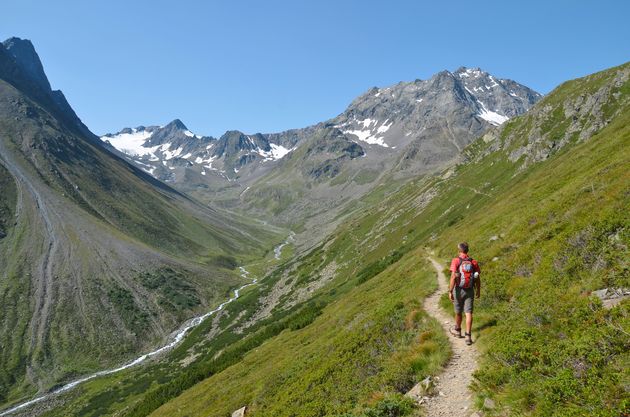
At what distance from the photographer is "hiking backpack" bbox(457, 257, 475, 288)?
15289 millimetres

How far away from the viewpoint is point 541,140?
270 feet

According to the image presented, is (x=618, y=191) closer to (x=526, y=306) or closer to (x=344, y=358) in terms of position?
(x=526, y=306)

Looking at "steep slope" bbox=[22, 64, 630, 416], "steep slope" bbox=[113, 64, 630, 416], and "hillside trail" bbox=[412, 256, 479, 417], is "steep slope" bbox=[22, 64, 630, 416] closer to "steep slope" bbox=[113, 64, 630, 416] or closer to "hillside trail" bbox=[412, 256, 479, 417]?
"steep slope" bbox=[113, 64, 630, 416]

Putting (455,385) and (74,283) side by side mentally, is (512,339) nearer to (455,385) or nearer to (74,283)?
(455,385)

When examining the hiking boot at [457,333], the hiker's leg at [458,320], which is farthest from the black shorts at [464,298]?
the hiking boot at [457,333]

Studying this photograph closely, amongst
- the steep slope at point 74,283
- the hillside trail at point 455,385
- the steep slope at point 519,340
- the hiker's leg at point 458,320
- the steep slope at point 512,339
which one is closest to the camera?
the steep slope at point 519,340

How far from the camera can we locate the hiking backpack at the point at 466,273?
15289 millimetres

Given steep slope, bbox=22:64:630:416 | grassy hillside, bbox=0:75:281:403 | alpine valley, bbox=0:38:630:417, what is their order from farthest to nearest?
1. grassy hillside, bbox=0:75:281:403
2. alpine valley, bbox=0:38:630:417
3. steep slope, bbox=22:64:630:416

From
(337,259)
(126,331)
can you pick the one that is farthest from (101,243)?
(337,259)

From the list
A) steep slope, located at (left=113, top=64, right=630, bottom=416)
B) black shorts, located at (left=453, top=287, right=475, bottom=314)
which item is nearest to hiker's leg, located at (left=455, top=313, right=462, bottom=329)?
black shorts, located at (left=453, top=287, right=475, bottom=314)

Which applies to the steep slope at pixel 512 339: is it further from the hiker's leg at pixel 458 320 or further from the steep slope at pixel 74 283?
the steep slope at pixel 74 283

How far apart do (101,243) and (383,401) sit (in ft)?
507

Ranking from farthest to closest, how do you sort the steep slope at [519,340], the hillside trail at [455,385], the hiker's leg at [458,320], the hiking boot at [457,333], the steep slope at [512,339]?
the hiking boot at [457,333] < the hiker's leg at [458,320] < the hillside trail at [455,385] < the steep slope at [512,339] < the steep slope at [519,340]

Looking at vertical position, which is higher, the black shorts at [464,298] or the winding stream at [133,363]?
the black shorts at [464,298]
